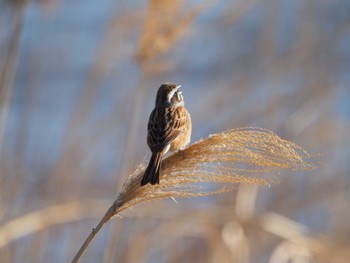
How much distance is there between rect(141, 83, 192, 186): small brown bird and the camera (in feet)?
10.0

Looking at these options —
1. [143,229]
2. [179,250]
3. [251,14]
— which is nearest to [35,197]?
[143,229]

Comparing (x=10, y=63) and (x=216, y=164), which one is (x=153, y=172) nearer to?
(x=216, y=164)

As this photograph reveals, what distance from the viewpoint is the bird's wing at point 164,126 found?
3.06 m

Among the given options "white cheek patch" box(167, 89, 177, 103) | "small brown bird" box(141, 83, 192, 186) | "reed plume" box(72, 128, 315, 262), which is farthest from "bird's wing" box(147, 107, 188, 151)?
"reed plume" box(72, 128, 315, 262)

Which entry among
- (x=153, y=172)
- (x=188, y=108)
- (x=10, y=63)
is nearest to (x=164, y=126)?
(x=10, y=63)

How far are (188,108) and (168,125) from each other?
1818mm

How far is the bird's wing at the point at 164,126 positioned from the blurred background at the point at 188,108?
2.56ft

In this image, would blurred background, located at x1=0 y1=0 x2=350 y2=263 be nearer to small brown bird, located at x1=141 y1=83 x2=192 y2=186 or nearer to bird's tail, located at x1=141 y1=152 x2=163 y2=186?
small brown bird, located at x1=141 y1=83 x2=192 y2=186

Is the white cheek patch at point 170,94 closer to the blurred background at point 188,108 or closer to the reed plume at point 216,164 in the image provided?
the blurred background at point 188,108

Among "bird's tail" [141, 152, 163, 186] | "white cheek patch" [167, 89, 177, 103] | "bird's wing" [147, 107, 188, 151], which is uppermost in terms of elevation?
"white cheek patch" [167, 89, 177, 103]

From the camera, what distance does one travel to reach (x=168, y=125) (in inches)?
128

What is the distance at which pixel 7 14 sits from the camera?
403cm

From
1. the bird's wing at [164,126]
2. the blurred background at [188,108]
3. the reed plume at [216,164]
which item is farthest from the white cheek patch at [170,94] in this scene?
the reed plume at [216,164]

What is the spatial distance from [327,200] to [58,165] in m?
1.92
